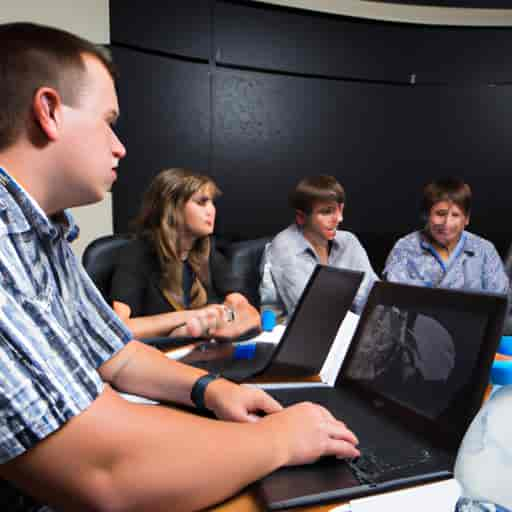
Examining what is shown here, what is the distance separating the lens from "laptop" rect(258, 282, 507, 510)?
590 mm

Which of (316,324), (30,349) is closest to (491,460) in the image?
(30,349)

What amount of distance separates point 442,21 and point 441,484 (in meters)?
4.14

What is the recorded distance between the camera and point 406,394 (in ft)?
2.43

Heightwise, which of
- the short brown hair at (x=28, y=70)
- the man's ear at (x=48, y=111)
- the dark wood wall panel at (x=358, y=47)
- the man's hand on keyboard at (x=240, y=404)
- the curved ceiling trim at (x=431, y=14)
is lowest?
the man's hand on keyboard at (x=240, y=404)

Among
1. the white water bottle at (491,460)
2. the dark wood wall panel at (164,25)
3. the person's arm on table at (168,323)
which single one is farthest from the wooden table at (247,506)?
the dark wood wall panel at (164,25)

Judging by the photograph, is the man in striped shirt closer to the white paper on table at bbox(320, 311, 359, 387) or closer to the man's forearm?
the man's forearm

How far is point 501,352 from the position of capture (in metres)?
1.17

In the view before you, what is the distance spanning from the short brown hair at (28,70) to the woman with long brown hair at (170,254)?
114cm

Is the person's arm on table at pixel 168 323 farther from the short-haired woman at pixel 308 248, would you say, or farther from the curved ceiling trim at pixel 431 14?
the curved ceiling trim at pixel 431 14

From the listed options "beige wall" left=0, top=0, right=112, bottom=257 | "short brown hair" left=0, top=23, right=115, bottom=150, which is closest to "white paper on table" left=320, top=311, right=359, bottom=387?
"short brown hair" left=0, top=23, right=115, bottom=150

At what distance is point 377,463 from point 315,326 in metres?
0.46

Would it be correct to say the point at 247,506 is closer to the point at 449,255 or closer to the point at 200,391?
the point at 200,391

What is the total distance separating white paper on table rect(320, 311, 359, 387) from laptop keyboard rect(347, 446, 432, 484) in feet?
0.98

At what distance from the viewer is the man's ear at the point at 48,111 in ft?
2.01
